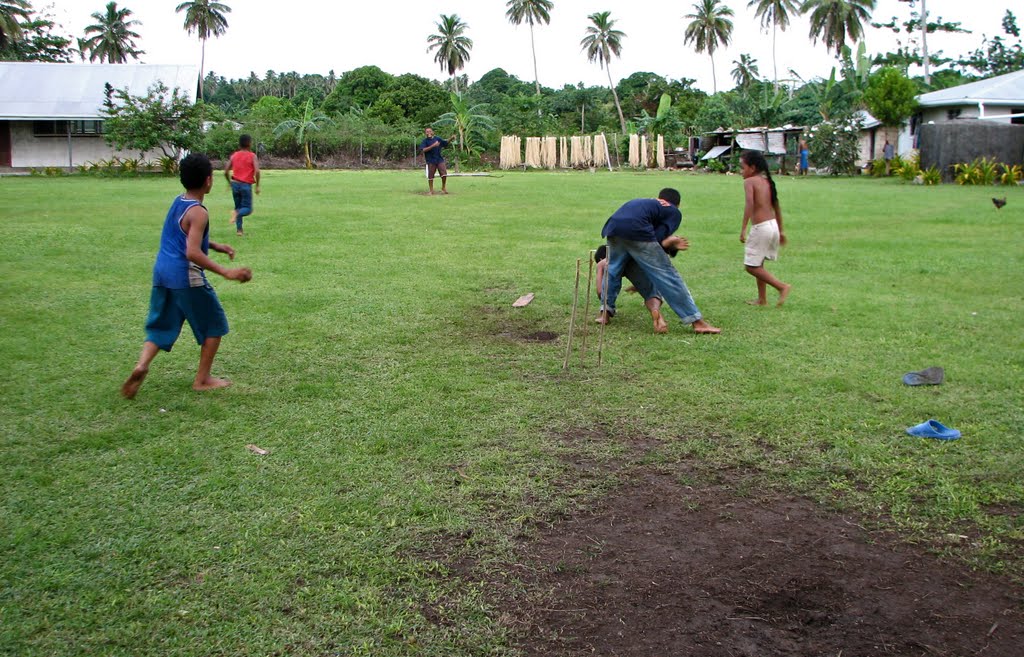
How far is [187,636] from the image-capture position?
10.6 feet

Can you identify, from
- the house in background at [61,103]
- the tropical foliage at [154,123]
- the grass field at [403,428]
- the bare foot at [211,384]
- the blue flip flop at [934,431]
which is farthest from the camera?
the house in background at [61,103]

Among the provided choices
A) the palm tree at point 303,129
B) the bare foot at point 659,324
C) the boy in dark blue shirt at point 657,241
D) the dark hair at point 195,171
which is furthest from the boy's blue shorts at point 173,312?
the palm tree at point 303,129

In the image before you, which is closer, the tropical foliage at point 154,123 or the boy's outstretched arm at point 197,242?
the boy's outstretched arm at point 197,242

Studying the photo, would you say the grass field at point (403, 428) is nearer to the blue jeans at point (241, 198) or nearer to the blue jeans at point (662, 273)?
the blue jeans at point (662, 273)

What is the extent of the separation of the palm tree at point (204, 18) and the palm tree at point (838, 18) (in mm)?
43519

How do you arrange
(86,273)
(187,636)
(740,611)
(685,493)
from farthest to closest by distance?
(86,273) < (685,493) < (740,611) < (187,636)

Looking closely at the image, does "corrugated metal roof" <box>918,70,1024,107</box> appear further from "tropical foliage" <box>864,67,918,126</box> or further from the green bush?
the green bush

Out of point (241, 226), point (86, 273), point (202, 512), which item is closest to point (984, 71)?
point (241, 226)

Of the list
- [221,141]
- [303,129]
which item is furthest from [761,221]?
[303,129]

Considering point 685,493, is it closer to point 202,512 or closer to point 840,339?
point 202,512

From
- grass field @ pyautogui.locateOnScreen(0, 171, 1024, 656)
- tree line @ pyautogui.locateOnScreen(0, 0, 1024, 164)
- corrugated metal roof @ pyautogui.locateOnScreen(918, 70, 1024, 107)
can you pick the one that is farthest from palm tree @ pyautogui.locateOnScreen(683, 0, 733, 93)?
grass field @ pyautogui.locateOnScreen(0, 171, 1024, 656)

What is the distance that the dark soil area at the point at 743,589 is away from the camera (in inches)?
128

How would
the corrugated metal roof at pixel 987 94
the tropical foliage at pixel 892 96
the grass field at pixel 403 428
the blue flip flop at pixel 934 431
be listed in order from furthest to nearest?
the tropical foliage at pixel 892 96
the corrugated metal roof at pixel 987 94
the blue flip flop at pixel 934 431
the grass field at pixel 403 428

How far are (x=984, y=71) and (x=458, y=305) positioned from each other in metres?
56.0
